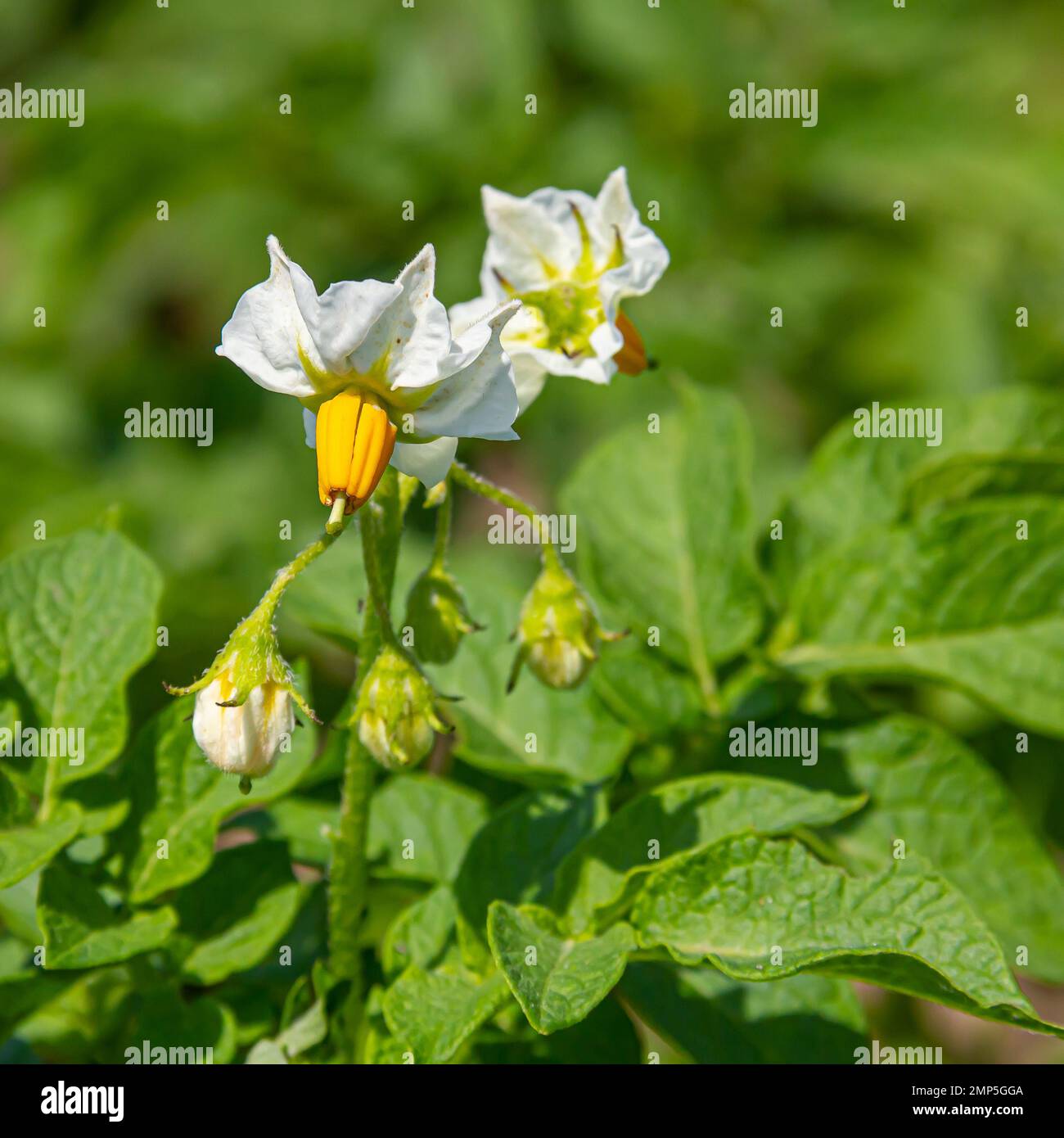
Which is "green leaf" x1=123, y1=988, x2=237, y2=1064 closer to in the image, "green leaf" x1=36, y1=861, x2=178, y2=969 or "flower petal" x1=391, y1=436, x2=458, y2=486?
"green leaf" x1=36, y1=861, x2=178, y2=969

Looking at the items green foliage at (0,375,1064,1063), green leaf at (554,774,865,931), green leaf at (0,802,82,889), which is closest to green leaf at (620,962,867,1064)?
green foliage at (0,375,1064,1063)

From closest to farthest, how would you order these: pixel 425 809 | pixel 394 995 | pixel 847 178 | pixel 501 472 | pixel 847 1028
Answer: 1. pixel 394 995
2. pixel 847 1028
3. pixel 425 809
4. pixel 847 178
5. pixel 501 472

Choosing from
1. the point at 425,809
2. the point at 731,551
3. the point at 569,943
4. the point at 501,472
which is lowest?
the point at 569,943

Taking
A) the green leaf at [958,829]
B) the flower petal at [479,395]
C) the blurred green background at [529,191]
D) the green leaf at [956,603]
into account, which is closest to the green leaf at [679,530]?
the green leaf at [956,603]

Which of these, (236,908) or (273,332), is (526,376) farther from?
(236,908)

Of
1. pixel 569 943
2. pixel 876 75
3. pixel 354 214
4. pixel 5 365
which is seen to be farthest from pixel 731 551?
pixel 5 365

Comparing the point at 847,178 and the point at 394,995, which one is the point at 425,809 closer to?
the point at 394,995
